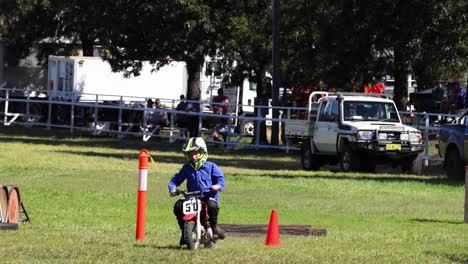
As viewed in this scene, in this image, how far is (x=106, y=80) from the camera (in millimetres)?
52375

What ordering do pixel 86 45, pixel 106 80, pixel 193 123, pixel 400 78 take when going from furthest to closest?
pixel 86 45
pixel 106 80
pixel 193 123
pixel 400 78

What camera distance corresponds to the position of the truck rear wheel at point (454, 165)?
2600cm

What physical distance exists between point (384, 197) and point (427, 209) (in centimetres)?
208

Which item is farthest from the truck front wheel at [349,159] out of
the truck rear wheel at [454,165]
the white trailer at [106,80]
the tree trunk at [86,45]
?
the tree trunk at [86,45]

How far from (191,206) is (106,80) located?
40488 millimetres

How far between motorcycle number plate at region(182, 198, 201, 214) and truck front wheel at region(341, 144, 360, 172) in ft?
51.5

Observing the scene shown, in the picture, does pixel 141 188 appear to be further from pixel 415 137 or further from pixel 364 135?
pixel 415 137

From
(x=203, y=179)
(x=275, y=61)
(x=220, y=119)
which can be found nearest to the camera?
(x=203, y=179)

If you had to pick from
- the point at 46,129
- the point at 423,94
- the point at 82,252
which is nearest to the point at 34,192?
the point at 82,252

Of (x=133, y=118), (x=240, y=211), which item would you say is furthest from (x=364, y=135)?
(x=133, y=118)

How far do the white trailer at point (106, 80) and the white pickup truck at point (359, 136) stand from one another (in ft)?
69.0

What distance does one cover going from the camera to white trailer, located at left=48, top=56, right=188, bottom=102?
50.9 m

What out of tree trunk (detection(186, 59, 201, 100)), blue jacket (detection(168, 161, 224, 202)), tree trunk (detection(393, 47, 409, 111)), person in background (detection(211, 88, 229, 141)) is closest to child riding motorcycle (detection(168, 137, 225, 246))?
blue jacket (detection(168, 161, 224, 202))

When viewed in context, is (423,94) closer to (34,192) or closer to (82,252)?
(34,192)
